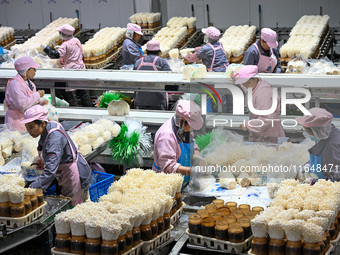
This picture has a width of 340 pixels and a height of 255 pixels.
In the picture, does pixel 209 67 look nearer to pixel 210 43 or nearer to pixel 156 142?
pixel 210 43

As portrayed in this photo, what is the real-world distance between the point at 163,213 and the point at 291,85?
7.41ft

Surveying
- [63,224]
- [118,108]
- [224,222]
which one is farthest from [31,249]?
[118,108]

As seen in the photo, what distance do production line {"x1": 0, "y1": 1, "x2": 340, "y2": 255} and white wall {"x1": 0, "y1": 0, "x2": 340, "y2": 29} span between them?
3417 millimetres

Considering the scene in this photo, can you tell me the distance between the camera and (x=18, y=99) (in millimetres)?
6551

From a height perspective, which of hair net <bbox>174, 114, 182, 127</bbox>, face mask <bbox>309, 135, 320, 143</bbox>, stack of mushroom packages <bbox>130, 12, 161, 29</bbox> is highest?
stack of mushroom packages <bbox>130, 12, 161, 29</bbox>

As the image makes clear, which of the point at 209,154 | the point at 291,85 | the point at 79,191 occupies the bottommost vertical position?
the point at 79,191

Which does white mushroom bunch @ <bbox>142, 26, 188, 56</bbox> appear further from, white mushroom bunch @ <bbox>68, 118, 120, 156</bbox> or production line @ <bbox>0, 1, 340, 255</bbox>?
white mushroom bunch @ <bbox>68, 118, 120, 156</bbox>

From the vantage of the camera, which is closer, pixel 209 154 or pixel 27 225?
pixel 27 225

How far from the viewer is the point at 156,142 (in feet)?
17.4

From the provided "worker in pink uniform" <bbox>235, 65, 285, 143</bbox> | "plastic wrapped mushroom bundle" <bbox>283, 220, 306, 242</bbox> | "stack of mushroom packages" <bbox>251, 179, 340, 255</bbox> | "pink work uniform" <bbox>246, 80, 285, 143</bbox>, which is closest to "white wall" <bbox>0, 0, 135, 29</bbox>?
"worker in pink uniform" <bbox>235, 65, 285, 143</bbox>

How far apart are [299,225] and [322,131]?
132 cm

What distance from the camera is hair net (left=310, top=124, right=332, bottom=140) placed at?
4465 mm

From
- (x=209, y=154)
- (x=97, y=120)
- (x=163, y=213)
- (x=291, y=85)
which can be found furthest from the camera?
(x=97, y=120)

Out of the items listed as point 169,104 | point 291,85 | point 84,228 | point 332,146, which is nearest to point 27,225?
point 84,228
